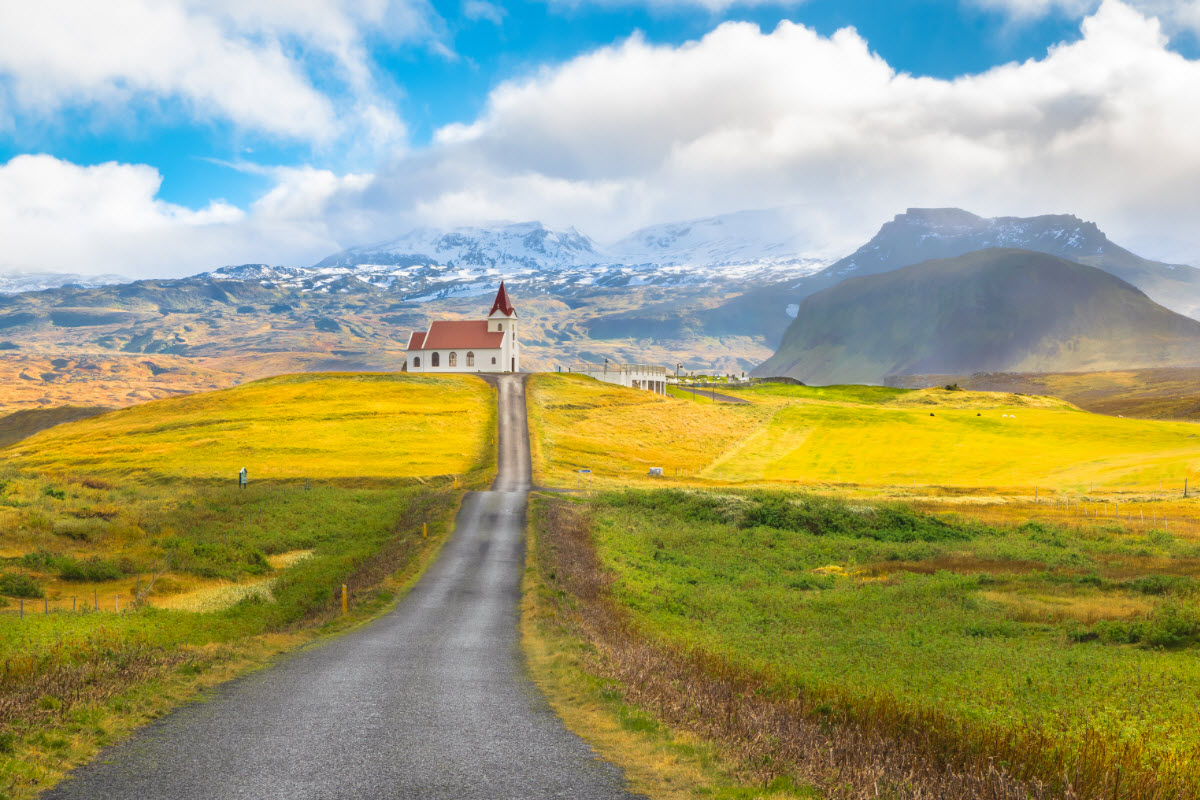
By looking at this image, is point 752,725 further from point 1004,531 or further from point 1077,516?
point 1077,516

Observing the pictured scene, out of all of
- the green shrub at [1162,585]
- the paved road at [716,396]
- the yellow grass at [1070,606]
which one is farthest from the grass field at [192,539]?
the paved road at [716,396]

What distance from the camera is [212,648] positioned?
804 inches

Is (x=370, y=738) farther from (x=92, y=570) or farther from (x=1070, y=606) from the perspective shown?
(x=92, y=570)

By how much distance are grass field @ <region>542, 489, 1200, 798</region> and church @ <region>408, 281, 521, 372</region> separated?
9013 centimetres

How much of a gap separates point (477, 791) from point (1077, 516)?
51658 millimetres

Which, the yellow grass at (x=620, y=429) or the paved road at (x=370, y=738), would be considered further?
the yellow grass at (x=620, y=429)

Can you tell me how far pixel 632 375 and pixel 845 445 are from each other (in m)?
56.0

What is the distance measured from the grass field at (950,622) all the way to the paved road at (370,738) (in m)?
3.19

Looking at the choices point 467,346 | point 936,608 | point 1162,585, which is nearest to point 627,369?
point 467,346

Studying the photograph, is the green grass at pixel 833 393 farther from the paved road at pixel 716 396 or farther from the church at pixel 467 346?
the church at pixel 467 346

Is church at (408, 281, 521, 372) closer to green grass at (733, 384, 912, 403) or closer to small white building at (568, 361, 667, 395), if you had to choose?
small white building at (568, 361, 667, 395)

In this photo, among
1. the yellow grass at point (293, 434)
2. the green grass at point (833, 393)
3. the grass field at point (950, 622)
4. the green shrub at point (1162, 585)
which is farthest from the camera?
the green grass at point (833, 393)

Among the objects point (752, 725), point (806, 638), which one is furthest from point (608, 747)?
point (806, 638)

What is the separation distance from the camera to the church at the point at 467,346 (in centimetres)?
13625
